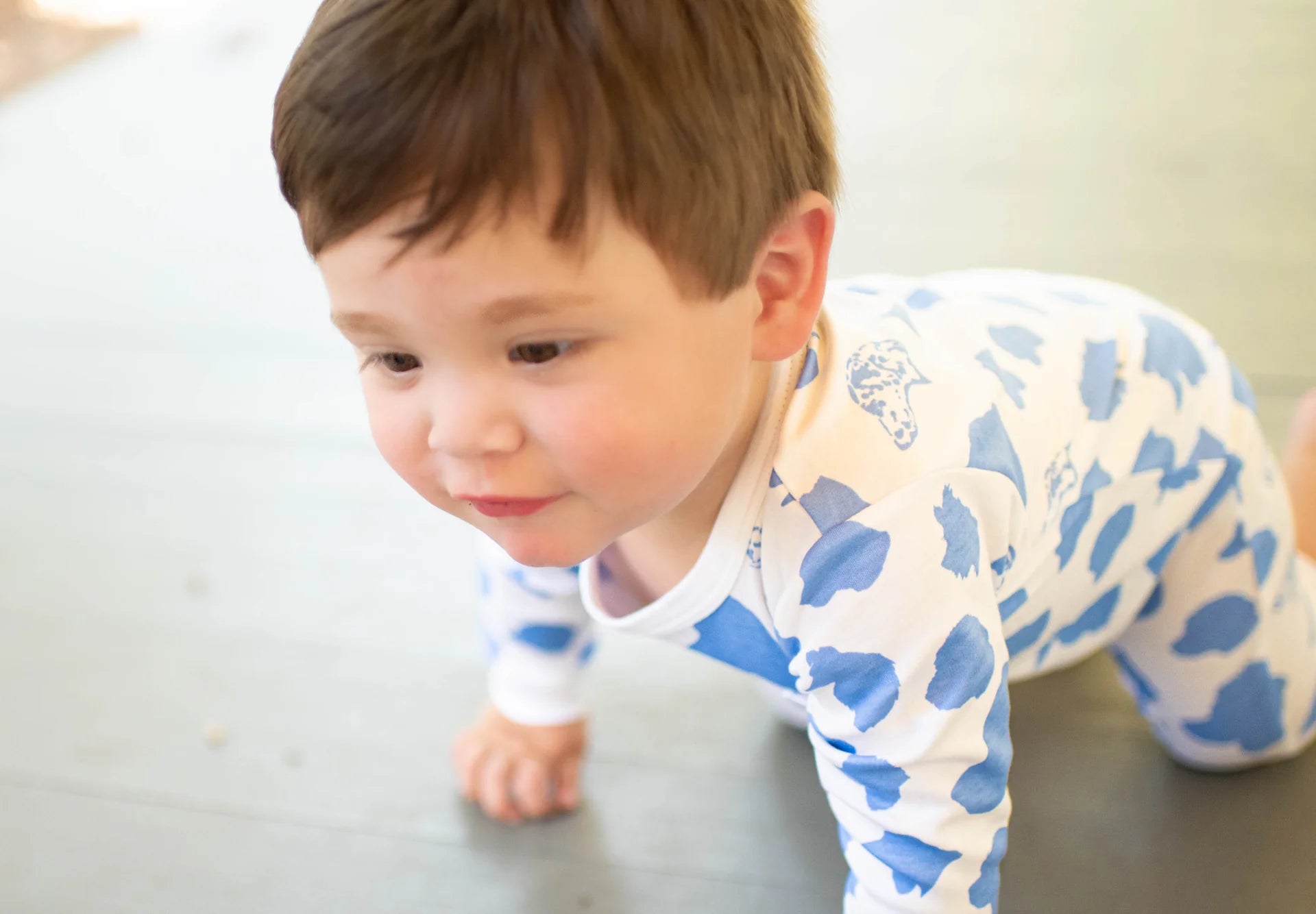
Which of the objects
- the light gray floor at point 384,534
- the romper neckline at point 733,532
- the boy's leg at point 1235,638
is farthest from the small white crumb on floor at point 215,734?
the boy's leg at point 1235,638

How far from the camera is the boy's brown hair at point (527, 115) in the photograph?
0.46 meters

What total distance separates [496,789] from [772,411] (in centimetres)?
39

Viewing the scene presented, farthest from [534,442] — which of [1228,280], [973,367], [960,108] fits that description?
[960,108]

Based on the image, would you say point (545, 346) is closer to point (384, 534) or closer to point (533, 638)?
point (533, 638)

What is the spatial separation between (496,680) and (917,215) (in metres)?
0.83

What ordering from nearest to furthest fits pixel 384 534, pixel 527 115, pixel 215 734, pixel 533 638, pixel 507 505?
1. pixel 527 115
2. pixel 507 505
3. pixel 533 638
4. pixel 215 734
5. pixel 384 534

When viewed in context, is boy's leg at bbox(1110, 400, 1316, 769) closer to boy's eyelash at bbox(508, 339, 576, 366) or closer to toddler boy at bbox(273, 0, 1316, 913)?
toddler boy at bbox(273, 0, 1316, 913)

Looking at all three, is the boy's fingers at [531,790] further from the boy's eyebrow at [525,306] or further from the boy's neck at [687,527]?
the boy's eyebrow at [525,306]

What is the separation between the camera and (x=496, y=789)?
855 mm

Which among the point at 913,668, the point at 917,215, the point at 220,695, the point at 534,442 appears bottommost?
the point at 220,695

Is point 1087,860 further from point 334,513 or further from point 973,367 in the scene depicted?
point 334,513

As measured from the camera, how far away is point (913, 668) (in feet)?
1.87

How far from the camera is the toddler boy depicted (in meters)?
0.47

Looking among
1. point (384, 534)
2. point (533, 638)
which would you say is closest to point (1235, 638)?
point (533, 638)
